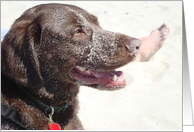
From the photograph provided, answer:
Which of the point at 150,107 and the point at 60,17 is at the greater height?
the point at 60,17

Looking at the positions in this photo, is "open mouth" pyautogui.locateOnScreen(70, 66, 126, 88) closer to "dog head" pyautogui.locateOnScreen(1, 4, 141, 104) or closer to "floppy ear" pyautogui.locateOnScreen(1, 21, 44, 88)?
"dog head" pyautogui.locateOnScreen(1, 4, 141, 104)

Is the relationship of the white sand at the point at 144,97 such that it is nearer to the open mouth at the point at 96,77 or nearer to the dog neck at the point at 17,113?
the dog neck at the point at 17,113

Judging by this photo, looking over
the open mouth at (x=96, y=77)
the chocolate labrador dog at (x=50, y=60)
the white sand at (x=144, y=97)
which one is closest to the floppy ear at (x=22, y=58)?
the chocolate labrador dog at (x=50, y=60)

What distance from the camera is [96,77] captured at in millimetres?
2479

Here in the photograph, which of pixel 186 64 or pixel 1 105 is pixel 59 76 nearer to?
pixel 1 105

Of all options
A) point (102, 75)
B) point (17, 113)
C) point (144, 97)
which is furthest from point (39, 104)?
point (144, 97)

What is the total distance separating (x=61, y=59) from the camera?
2.34m

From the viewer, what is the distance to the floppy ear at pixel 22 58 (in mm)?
2146

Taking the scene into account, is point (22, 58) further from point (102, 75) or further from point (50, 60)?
point (102, 75)

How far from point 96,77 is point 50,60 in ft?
1.85

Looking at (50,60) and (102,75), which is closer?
(50,60)

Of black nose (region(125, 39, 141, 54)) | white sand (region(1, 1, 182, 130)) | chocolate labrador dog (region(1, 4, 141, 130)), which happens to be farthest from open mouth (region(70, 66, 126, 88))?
white sand (region(1, 1, 182, 130))

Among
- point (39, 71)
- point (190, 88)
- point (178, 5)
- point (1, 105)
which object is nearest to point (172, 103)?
point (190, 88)

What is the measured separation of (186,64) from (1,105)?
73.6 inches
